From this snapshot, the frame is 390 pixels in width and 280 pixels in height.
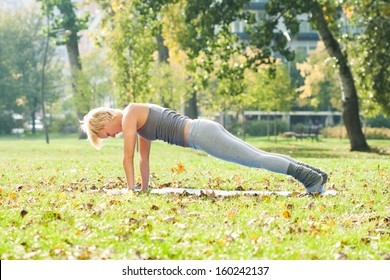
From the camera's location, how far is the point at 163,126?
1017cm

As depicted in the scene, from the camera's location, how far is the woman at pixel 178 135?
32.6ft

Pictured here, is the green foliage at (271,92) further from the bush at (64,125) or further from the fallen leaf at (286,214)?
the fallen leaf at (286,214)

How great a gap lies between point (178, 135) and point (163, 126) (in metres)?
0.22

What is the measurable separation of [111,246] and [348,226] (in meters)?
2.59

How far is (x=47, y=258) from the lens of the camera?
6281 mm

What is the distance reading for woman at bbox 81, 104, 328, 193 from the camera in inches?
391

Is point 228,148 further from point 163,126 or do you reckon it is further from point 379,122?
point 379,122

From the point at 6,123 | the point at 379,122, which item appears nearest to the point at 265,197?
the point at 379,122

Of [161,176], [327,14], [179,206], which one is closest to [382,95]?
[327,14]

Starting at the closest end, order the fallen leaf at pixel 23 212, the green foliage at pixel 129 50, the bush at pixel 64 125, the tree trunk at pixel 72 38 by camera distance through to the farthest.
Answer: the fallen leaf at pixel 23 212, the green foliage at pixel 129 50, the tree trunk at pixel 72 38, the bush at pixel 64 125

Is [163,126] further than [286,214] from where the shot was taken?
Yes

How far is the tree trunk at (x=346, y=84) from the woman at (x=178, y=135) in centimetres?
2032

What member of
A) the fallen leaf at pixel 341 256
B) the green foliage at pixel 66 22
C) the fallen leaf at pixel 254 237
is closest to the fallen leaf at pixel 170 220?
the fallen leaf at pixel 254 237
